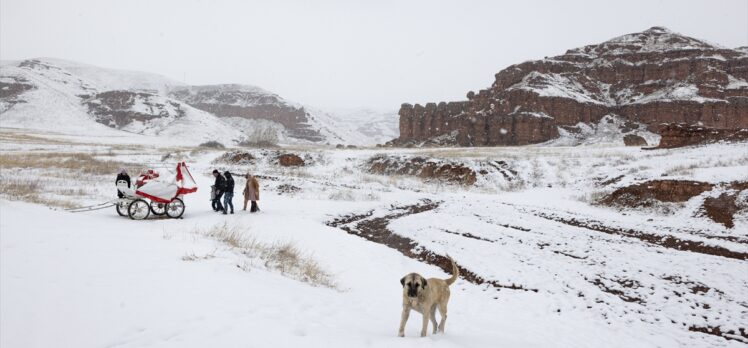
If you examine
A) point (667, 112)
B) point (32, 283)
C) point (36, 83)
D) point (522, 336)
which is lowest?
point (522, 336)

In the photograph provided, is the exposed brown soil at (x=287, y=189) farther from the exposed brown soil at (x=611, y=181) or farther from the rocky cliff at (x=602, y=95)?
the rocky cliff at (x=602, y=95)

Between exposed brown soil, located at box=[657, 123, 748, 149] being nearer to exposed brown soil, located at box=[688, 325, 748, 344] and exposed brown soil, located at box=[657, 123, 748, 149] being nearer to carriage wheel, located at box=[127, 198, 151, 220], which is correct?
exposed brown soil, located at box=[688, 325, 748, 344]

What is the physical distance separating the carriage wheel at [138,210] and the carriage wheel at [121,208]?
56 cm

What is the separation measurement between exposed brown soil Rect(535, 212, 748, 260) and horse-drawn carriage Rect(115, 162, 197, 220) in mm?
15767

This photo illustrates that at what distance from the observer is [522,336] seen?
7.21 metres

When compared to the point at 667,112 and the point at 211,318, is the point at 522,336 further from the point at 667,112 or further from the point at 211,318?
the point at 667,112

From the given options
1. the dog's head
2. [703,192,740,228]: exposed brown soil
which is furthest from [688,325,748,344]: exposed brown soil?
[703,192,740,228]: exposed brown soil

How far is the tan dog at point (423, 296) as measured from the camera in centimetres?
547

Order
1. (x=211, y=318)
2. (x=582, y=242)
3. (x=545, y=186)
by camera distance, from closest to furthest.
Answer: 1. (x=211, y=318)
2. (x=582, y=242)
3. (x=545, y=186)

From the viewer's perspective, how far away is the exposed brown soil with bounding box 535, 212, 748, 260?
468 inches

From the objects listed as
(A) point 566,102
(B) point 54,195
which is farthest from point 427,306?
(A) point 566,102

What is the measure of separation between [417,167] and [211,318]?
34790mm

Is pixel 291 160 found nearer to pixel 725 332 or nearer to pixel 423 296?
pixel 423 296

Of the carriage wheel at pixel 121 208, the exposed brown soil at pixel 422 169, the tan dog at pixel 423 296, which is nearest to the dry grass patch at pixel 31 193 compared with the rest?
the carriage wheel at pixel 121 208
